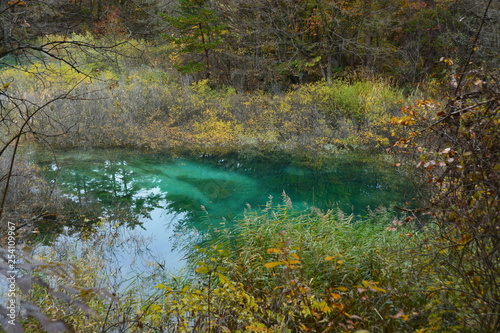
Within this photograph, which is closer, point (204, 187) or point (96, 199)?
point (96, 199)

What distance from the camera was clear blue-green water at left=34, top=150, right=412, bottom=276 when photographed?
6586 millimetres

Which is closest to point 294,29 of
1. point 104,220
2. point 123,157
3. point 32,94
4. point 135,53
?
point 135,53

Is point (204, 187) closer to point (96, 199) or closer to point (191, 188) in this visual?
point (191, 188)

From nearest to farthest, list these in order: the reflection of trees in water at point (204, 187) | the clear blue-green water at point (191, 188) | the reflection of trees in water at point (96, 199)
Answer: the reflection of trees in water at point (96, 199)
the clear blue-green water at point (191, 188)
the reflection of trees in water at point (204, 187)

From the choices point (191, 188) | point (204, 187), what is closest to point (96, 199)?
point (191, 188)

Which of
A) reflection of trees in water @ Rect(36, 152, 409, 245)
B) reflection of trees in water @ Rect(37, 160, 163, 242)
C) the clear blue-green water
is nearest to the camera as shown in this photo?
reflection of trees in water @ Rect(37, 160, 163, 242)

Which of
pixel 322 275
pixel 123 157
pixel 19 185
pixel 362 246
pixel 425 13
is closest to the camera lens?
pixel 322 275

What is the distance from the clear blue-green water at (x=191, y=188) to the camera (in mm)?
6586

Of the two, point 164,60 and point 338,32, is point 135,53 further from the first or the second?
point 338,32

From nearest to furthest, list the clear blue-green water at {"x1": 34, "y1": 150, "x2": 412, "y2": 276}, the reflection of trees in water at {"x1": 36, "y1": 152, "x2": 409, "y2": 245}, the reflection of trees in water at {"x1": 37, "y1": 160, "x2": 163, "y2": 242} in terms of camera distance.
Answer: the reflection of trees in water at {"x1": 37, "y1": 160, "x2": 163, "y2": 242}, the clear blue-green water at {"x1": 34, "y1": 150, "x2": 412, "y2": 276}, the reflection of trees in water at {"x1": 36, "y1": 152, "x2": 409, "y2": 245}

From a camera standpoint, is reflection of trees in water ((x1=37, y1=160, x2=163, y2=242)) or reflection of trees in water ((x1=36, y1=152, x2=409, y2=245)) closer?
reflection of trees in water ((x1=37, y1=160, x2=163, y2=242))

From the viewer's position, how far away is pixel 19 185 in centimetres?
621

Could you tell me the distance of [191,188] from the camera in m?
9.09

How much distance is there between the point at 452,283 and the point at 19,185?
22.7 feet
